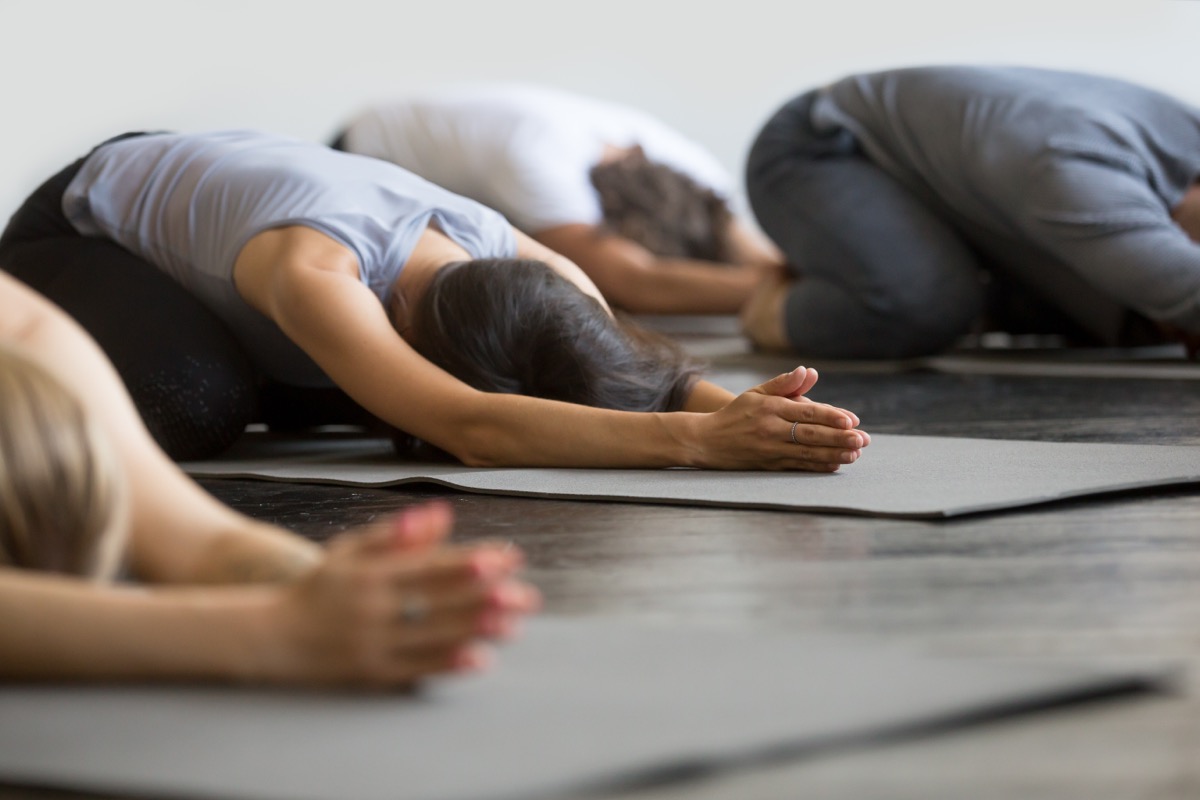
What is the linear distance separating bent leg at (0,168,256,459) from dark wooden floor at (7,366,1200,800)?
0.51 ft

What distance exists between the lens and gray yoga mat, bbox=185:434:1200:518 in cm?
144

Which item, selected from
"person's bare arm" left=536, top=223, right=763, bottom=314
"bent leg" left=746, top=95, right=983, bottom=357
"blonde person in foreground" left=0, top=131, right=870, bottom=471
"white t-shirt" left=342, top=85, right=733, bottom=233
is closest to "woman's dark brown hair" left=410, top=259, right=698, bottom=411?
"blonde person in foreground" left=0, top=131, right=870, bottom=471

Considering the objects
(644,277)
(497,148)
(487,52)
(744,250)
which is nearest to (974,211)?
(644,277)

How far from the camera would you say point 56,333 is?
3.11 feet

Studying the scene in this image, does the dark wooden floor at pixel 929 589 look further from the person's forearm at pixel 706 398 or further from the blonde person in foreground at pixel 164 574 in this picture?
the person's forearm at pixel 706 398

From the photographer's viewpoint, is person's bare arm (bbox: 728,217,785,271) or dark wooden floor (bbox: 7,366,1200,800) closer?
dark wooden floor (bbox: 7,366,1200,800)

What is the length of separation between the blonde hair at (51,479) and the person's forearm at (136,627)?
43 mm

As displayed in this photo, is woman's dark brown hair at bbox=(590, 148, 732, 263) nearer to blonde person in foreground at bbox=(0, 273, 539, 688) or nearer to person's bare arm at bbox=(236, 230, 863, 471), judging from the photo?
person's bare arm at bbox=(236, 230, 863, 471)

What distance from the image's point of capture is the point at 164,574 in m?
0.94

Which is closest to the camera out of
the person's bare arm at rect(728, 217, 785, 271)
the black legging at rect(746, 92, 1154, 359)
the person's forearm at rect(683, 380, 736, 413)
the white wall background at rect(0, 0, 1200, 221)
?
the person's forearm at rect(683, 380, 736, 413)

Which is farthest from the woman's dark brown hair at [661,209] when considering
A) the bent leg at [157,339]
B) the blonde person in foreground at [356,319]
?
the bent leg at [157,339]

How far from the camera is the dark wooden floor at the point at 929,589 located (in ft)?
2.41

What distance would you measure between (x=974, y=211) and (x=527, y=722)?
2.57m

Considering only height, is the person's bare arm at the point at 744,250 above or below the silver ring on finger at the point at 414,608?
below
